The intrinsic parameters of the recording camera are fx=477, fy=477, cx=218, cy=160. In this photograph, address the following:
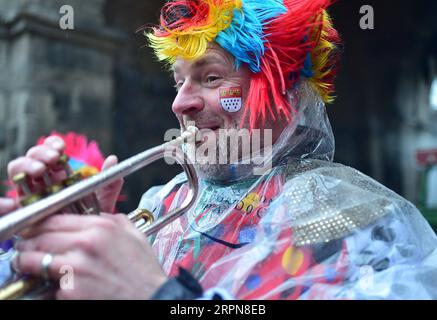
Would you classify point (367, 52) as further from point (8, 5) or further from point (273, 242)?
point (273, 242)

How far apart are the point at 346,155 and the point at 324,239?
8.02 metres

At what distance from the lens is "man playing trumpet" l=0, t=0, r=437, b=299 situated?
1.07 m

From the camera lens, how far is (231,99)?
1.74m

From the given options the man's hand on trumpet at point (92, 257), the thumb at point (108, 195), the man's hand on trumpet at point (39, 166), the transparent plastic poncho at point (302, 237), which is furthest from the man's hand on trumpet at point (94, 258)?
the thumb at point (108, 195)

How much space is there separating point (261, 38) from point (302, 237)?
79 centimetres

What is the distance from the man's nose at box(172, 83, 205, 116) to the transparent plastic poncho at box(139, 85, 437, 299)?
11.6 inches

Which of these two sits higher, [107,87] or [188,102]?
[107,87]

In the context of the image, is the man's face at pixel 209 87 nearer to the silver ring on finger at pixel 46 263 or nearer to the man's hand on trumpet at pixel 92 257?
the man's hand on trumpet at pixel 92 257

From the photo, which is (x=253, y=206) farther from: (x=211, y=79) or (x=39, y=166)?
(x=39, y=166)

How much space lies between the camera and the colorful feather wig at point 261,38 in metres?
1.74
